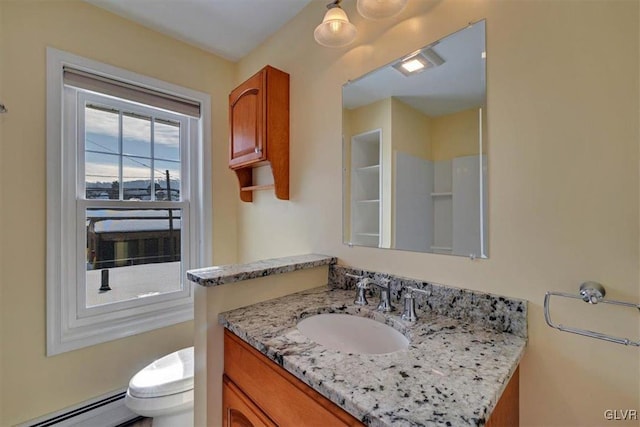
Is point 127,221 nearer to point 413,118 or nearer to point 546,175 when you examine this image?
point 413,118

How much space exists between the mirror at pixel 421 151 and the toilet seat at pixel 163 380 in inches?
41.3

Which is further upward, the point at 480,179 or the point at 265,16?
the point at 265,16

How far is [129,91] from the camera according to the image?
1.69m

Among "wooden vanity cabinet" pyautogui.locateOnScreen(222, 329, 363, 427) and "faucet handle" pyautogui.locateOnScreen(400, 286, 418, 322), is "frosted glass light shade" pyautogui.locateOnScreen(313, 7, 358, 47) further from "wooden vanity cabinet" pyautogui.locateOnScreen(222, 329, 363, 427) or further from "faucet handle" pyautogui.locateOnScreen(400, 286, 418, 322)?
"wooden vanity cabinet" pyautogui.locateOnScreen(222, 329, 363, 427)

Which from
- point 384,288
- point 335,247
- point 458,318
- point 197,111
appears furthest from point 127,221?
point 458,318

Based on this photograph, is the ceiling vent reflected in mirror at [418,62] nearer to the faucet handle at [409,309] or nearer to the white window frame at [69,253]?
the faucet handle at [409,309]

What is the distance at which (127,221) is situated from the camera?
1748 mm

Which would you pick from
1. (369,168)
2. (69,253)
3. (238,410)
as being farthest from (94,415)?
(369,168)

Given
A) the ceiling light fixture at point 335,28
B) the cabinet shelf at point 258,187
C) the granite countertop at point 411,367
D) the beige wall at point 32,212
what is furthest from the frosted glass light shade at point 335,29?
the beige wall at point 32,212

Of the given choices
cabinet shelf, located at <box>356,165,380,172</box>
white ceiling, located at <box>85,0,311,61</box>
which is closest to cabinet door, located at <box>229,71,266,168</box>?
white ceiling, located at <box>85,0,311,61</box>

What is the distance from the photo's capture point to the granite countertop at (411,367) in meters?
0.51

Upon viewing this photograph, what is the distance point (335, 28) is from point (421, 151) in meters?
0.61

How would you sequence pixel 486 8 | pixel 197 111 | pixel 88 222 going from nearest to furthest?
pixel 486 8
pixel 88 222
pixel 197 111

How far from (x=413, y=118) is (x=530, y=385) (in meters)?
0.96
